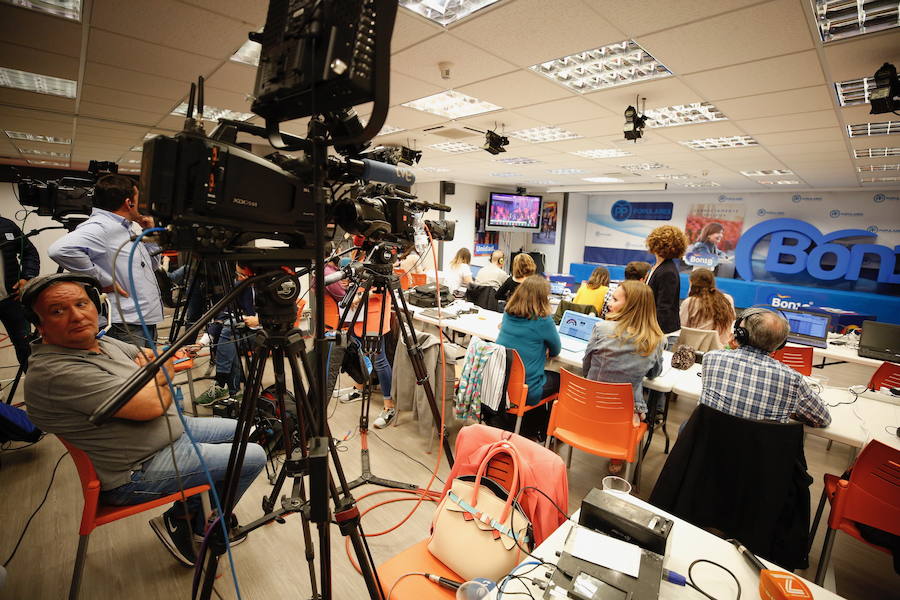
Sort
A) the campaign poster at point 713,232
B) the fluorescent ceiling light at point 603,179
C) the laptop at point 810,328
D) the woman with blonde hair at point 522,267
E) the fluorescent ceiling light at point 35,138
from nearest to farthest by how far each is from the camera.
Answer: the laptop at point 810,328 → the woman with blonde hair at point 522,267 → the fluorescent ceiling light at point 35,138 → the fluorescent ceiling light at point 603,179 → the campaign poster at point 713,232

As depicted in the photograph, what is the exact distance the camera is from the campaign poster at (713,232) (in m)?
9.37

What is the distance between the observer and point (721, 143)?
4.71 m

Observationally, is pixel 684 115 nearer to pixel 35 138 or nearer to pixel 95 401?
pixel 95 401

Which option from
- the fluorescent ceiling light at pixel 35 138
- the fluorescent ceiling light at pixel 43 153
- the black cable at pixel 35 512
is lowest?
the black cable at pixel 35 512

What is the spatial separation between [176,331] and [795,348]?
427cm

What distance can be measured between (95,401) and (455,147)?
5355 millimetres

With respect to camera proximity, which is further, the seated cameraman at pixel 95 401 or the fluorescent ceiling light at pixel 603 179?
the fluorescent ceiling light at pixel 603 179

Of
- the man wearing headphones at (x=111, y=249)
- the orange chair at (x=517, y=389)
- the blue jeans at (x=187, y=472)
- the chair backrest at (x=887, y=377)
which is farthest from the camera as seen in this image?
the chair backrest at (x=887, y=377)

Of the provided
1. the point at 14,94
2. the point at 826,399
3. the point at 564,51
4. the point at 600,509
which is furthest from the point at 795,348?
the point at 14,94

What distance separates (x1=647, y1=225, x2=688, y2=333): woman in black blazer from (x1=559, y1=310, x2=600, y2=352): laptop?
0.59 meters

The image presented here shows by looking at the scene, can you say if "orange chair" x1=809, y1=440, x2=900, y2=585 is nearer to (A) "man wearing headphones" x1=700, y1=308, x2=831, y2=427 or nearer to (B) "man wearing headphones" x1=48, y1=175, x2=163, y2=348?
(A) "man wearing headphones" x1=700, y1=308, x2=831, y2=427

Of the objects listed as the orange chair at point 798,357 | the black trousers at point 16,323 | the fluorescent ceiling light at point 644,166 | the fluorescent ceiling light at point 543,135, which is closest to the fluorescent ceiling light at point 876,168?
the fluorescent ceiling light at point 644,166

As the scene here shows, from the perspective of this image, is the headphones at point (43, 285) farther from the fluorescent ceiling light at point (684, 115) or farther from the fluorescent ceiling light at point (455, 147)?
the fluorescent ceiling light at point (455, 147)

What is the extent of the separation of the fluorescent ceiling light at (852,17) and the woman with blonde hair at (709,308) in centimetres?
168
